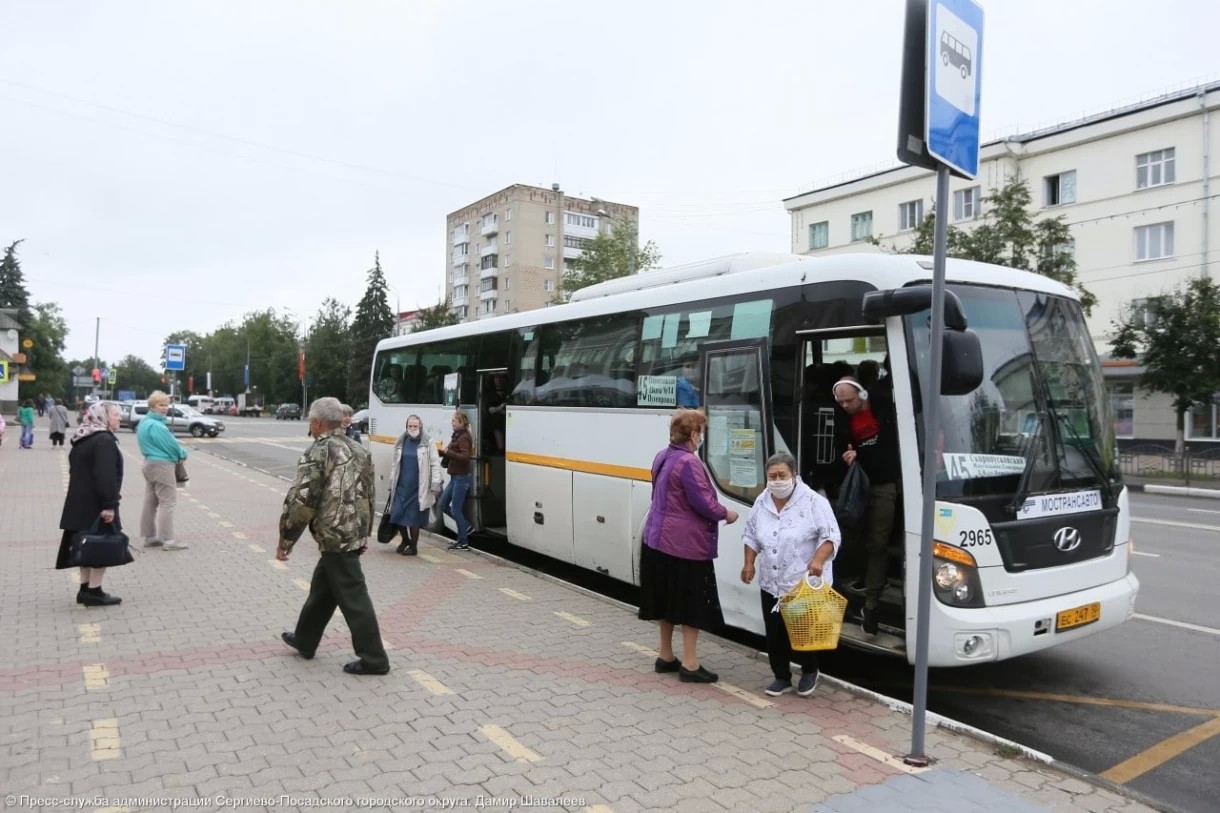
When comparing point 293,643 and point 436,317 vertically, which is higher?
point 436,317

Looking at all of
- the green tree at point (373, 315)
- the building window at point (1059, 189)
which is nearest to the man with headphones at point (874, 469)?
the building window at point (1059, 189)

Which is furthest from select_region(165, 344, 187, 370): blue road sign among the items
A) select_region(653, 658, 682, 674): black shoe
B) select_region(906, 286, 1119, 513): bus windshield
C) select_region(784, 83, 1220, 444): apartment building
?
select_region(906, 286, 1119, 513): bus windshield

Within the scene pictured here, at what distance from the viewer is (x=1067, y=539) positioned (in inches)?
222

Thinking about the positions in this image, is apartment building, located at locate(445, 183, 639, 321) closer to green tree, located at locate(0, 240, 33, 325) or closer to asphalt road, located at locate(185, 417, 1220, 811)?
green tree, located at locate(0, 240, 33, 325)

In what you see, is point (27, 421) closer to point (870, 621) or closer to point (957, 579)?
point (870, 621)

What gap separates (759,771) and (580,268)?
1599 inches

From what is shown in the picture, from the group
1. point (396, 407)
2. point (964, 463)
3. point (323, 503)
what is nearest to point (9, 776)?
point (323, 503)

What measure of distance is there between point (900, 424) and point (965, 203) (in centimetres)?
3821

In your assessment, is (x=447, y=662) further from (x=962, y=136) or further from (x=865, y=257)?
(x=962, y=136)

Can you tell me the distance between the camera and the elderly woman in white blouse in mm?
5316

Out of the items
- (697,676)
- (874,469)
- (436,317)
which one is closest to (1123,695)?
(874,469)

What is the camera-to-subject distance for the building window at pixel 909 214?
41500mm

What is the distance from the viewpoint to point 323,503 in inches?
226

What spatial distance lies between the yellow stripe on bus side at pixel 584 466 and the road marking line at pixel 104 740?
4023mm
